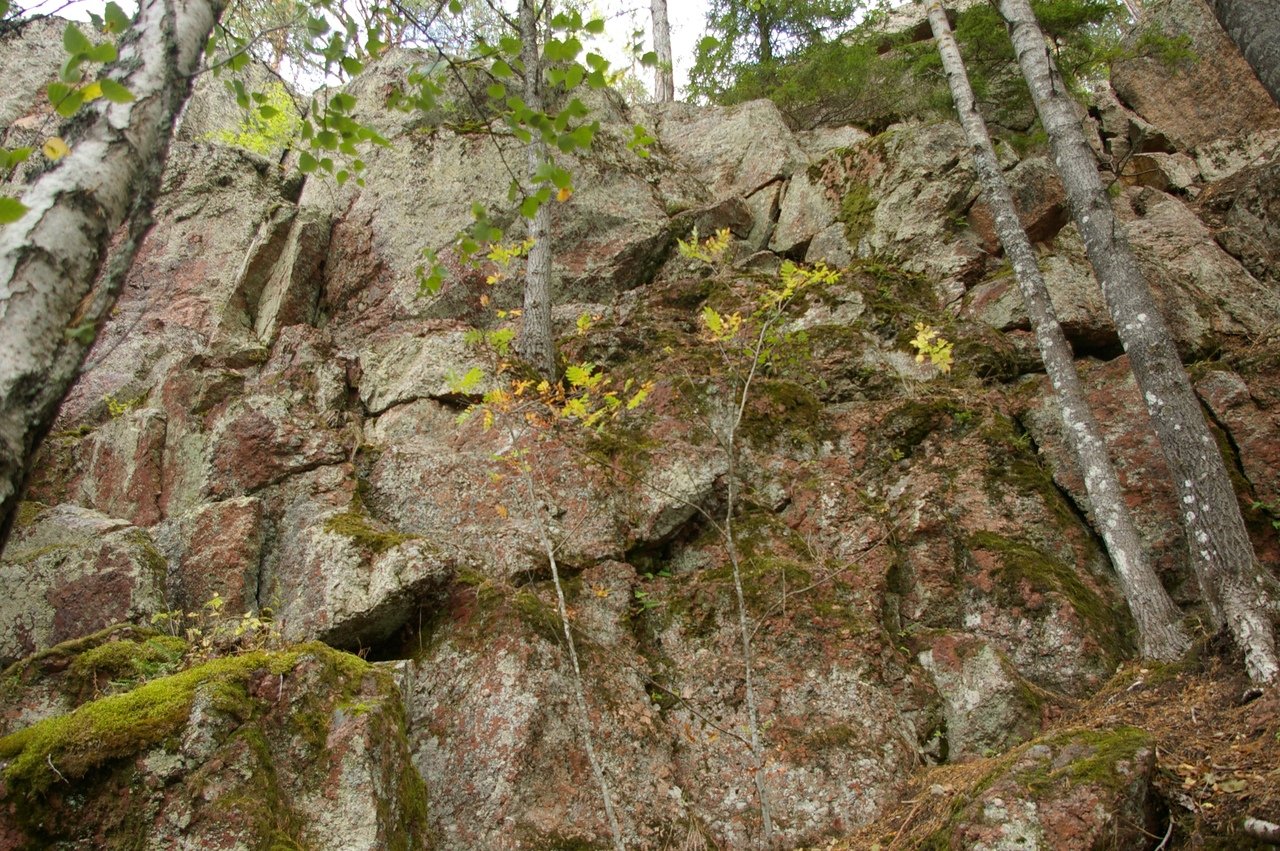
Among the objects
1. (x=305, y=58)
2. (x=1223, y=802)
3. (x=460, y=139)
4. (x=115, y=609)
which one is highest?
(x=460, y=139)

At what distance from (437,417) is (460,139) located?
6671mm

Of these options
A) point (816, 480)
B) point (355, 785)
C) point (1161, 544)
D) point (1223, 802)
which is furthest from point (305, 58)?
point (1161, 544)

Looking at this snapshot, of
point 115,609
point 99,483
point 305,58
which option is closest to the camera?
point 305,58

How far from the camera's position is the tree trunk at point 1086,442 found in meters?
5.88

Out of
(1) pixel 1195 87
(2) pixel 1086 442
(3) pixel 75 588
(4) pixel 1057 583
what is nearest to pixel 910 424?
(2) pixel 1086 442

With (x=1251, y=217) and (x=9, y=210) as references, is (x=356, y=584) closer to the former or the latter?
(x=9, y=210)

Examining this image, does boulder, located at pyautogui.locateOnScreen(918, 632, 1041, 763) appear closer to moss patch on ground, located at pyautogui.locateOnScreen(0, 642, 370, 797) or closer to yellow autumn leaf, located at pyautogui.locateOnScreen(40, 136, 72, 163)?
moss patch on ground, located at pyautogui.locateOnScreen(0, 642, 370, 797)

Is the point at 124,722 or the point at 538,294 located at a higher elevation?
the point at 538,294

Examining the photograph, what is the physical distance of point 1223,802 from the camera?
366cm

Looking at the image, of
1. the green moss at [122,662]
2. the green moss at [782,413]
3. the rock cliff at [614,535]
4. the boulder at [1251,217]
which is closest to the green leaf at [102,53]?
the rock cliff at [614,535]

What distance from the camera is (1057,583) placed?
6.32 metres

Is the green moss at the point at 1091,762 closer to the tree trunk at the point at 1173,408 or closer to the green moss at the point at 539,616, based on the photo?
the tree trunk at the point at 1173,408

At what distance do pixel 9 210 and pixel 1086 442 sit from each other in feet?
24.8

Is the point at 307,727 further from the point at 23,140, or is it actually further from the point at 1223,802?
the point at 23,140
